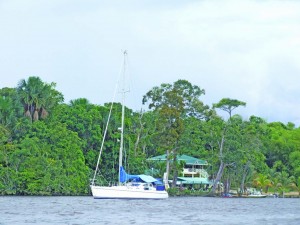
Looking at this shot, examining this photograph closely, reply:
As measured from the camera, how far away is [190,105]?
10650 centimetres

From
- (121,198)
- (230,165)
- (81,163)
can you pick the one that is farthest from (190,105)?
(121,198)

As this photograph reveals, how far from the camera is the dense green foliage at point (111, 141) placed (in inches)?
3374

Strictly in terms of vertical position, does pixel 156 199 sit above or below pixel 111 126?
below

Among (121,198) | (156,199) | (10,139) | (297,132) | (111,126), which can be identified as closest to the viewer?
(121,198)

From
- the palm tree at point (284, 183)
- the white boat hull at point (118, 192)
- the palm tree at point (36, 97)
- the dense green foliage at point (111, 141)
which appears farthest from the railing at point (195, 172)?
the white boat hull at point (118, 192)

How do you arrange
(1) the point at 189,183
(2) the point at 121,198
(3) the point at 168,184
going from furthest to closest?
(1) the point at 189,183 → (3) the point at 168,184 → (2) the point at 121,198

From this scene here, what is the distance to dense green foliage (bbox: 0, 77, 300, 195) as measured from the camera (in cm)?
8569

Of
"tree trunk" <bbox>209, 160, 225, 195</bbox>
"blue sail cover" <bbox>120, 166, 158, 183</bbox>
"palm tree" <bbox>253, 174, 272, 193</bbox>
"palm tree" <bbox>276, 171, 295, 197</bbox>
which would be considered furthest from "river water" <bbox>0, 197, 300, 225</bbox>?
"palm tree" <bbox>276, 171, 295, 197</bbox>

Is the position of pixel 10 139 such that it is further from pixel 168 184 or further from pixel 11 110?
pixel 168 184

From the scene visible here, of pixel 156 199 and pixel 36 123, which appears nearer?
pixel 156 199

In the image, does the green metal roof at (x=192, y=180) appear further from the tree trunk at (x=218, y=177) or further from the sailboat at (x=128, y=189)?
the sailboat at (x=128, y=189)

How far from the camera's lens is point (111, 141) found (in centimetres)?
9612

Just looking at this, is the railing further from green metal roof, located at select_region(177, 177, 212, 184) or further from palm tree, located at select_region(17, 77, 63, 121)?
palm tree, located at select_region(17, 77, 63, 121)

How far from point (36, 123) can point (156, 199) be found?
1670 centimetres
